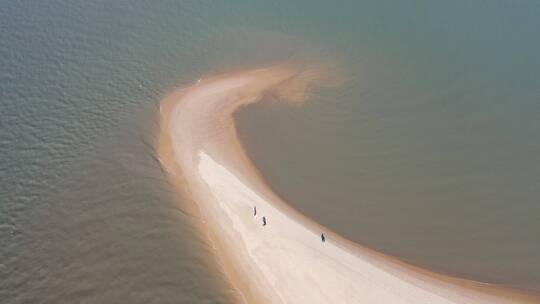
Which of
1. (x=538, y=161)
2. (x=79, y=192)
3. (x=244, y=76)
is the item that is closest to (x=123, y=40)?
(x=244, y=76)

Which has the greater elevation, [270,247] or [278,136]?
[278,136]

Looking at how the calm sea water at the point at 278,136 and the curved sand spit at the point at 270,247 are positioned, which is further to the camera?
the calm sea water at the point at 278,136

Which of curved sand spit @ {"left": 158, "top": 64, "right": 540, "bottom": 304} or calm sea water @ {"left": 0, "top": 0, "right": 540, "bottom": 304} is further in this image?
calm sea water @ {"left": 0, "top": 0, "right": 540, "bottom": 304}

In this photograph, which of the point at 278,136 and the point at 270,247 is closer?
the point at 270,247
